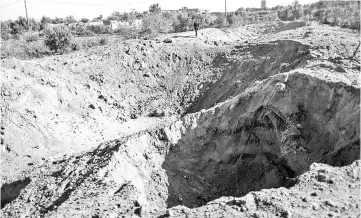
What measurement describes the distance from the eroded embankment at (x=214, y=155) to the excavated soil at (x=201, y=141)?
0.12 ft

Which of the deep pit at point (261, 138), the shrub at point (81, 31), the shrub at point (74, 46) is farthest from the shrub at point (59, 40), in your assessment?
the deep pit at point (261, 138)

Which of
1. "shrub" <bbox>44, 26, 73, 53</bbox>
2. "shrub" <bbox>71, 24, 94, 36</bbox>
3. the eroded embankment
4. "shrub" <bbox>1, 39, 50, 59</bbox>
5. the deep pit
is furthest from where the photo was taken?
"shrub" <bbox>71, 24, 94, 36</bbox>

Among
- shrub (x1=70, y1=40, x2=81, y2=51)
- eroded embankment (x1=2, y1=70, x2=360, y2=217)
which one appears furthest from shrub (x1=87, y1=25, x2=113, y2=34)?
eroded embankment (x1=2, y1=70, x2=360, y2=217)

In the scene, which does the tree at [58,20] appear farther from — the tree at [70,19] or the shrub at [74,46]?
the shrub at [74,46]

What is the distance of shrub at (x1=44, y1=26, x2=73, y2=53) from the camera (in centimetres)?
2589

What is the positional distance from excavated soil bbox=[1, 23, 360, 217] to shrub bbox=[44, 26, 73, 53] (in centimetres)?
537

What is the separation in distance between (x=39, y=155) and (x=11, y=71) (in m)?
5.79

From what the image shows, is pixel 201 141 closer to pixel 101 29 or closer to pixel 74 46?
pixel 74 46

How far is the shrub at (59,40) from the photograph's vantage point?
1019 inches

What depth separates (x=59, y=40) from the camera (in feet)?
85.1

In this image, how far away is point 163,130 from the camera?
42.3 feet

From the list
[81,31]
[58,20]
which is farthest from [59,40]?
[58,20]

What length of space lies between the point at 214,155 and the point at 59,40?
59.1ft

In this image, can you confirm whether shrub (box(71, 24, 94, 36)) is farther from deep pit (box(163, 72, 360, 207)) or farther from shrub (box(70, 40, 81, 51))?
deep pit (box(163, 72, 360, 207))
